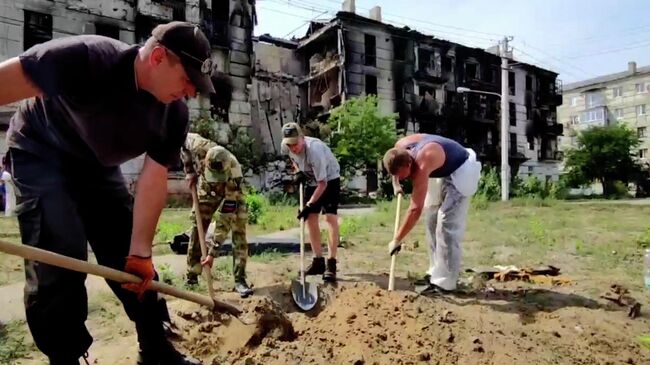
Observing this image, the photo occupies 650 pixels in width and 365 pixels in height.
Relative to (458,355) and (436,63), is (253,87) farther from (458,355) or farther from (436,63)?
(458,355)

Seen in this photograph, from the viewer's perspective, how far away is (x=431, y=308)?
13.2ft

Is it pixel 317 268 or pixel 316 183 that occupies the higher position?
pixel 316 183

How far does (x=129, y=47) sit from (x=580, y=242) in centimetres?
838

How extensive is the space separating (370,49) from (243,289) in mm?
27776

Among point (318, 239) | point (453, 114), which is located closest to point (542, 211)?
point (318, 239)

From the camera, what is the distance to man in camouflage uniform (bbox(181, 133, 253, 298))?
15.3ft

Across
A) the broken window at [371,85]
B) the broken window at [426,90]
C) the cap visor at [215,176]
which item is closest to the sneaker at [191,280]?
the cap visor at [215,176]

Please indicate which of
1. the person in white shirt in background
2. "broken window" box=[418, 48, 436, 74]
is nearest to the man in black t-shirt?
the person in white shirt in background

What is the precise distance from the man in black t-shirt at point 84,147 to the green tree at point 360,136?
22.2 meters

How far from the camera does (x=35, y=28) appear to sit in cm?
1989

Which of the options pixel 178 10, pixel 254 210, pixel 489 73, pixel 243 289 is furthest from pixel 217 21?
pixel 243 289

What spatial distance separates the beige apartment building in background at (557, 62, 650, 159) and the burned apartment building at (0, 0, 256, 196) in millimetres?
38296

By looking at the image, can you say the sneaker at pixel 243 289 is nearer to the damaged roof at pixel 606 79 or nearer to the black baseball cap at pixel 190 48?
the black baseball cap at pixel 190 48

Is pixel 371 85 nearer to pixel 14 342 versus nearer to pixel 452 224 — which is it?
pixel 452 224
